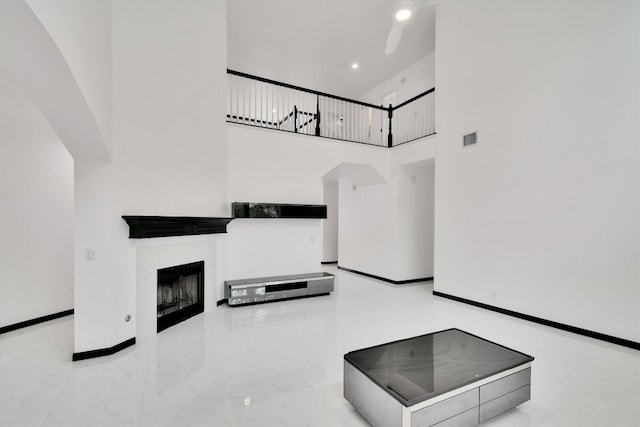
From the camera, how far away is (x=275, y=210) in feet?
18.5

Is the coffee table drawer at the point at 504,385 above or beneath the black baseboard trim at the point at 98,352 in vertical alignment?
above

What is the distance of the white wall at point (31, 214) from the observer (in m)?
4.02

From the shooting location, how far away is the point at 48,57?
85.3 inches

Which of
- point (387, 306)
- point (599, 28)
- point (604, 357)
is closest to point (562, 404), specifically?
point (604, 357)

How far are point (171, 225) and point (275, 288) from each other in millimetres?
2298

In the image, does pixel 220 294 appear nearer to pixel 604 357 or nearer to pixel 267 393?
pixel 267 393

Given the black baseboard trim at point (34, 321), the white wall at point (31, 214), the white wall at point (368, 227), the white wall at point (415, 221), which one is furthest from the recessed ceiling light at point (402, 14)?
the black baseboard trim at point (34, 321)

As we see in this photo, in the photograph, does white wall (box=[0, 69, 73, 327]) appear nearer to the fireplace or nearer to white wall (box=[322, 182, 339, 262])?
the fireplace

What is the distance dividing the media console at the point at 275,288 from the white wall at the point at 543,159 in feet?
8.03

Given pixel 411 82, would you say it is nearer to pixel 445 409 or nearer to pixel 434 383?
pixel 434 383

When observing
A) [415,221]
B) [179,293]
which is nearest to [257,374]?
[179,293]

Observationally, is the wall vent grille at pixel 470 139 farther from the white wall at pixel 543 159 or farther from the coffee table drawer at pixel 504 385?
the coffee table drawer at pixel 504 385

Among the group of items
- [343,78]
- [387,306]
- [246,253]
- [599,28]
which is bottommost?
[387,306]

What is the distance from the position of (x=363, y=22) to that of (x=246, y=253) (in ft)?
17.9
